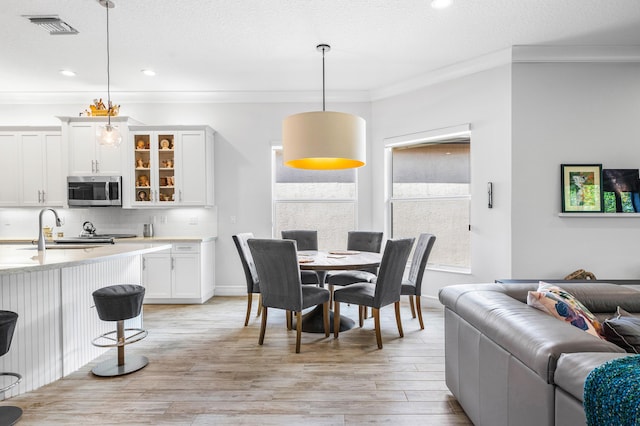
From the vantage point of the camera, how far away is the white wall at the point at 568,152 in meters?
3.78

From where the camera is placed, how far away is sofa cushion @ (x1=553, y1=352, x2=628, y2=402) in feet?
3.63

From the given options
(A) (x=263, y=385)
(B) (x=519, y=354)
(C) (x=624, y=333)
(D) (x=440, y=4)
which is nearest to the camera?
(B) (x=519, y=354)

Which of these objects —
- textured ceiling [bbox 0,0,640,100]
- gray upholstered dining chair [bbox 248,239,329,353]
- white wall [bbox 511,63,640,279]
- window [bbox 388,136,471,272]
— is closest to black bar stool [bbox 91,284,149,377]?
gray upholstered dining chair [bbox 248,239,329,353]

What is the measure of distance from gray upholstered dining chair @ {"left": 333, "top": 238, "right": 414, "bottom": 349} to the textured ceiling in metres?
2.04

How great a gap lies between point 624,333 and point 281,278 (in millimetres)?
2224

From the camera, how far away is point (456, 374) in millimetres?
2135

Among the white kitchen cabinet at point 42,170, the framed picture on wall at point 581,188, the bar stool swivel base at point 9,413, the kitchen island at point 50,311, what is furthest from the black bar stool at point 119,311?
the framed picture on wall at point 581,188

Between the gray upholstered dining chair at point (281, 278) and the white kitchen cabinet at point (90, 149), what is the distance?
2.98 metres

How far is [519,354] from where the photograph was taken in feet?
4.62

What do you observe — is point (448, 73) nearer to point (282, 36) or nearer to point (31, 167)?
point (282, 36)

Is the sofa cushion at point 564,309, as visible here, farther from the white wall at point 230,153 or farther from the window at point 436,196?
the white wall at point 230,153

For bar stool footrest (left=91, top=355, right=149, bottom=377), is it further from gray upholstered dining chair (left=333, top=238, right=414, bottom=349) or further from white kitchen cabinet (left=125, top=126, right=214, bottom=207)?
white kitchen cabinet (left=125, top=126, right=214, bottom=207)

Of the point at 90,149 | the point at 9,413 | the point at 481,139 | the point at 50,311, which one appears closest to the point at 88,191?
the point at 90,149

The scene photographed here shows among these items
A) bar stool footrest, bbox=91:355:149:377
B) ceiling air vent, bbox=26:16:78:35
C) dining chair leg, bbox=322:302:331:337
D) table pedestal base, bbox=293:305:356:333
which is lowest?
bar stool footrest, bbox=91:355:149:377
